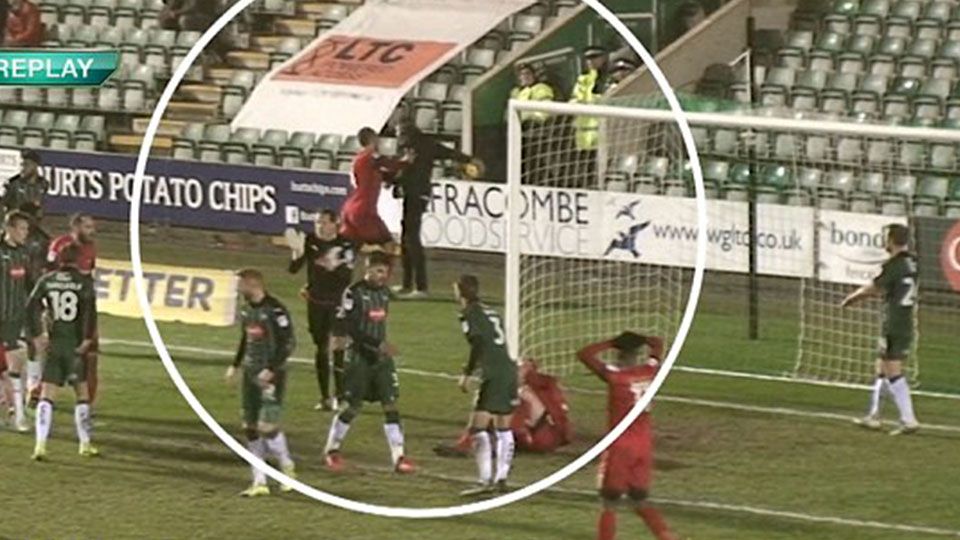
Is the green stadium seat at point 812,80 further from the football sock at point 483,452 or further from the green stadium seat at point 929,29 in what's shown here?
the football sock at point 483,452

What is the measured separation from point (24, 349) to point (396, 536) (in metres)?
4.51

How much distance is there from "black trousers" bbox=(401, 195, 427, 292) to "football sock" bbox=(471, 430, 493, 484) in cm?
173

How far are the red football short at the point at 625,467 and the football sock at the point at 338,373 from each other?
1.51 metres

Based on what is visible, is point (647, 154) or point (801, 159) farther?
point (801, 159)

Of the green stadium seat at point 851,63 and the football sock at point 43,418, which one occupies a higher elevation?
the green stadium seat at point 851,63

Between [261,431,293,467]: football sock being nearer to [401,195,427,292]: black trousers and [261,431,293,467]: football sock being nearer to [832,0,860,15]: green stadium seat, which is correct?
[401,195,427,292]: black trousers

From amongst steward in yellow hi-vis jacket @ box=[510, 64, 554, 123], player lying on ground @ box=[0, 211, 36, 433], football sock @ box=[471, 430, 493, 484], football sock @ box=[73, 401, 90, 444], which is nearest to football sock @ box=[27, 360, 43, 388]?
player lying on ground @ box=[0, 211, 36, 433]

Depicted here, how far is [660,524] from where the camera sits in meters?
15.8

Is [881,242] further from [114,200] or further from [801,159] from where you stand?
[114,200]

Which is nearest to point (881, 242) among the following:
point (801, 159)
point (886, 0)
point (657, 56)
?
point (801, 159)

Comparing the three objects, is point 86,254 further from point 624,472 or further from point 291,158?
point 624,472

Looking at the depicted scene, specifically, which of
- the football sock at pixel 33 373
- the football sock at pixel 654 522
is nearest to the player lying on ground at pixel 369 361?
the football sock at pixel 654 522

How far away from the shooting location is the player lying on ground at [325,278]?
14539mm
